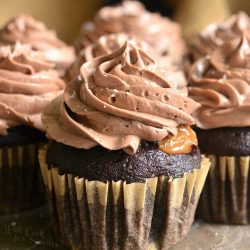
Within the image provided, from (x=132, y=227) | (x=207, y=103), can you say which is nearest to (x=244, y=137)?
(x=207, y=103)

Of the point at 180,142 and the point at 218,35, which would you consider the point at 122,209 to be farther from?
the point at 218,35

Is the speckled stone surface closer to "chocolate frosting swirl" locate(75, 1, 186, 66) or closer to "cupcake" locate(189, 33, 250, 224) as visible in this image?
"cupcake" locate(189, 33, 250, 224)

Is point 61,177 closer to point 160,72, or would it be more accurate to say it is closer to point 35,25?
point 160,72

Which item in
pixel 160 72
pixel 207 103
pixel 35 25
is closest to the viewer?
pixel 160 72

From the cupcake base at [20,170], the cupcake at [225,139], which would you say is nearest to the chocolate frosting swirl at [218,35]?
the cupcake at [225,139]

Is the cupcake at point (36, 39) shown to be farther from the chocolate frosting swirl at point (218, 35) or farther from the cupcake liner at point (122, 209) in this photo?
the cupcake liner at point (122, 209)

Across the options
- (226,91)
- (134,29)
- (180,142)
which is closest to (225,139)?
(226,91)
